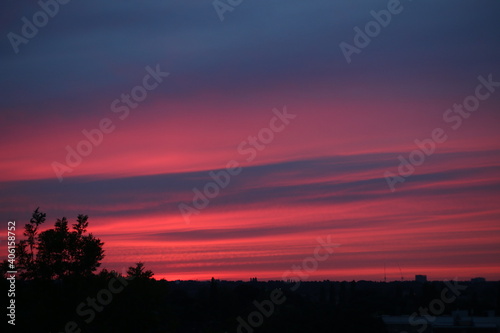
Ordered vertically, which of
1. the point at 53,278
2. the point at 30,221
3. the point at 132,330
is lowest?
the point at 132,330

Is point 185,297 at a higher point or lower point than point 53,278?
higher

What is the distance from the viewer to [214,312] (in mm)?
96250

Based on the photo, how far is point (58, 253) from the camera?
127ft

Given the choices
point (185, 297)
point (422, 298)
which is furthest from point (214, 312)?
point (422, 298)

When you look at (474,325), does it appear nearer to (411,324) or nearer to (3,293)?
(411,324)

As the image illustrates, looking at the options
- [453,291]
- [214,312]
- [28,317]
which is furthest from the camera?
[453,291]

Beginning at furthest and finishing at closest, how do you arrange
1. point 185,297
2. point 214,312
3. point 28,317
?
point 185,297
point 214,312
point 28,317

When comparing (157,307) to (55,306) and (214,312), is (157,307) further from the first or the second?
(214,312)

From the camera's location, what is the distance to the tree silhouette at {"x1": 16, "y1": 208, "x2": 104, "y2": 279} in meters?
38.0

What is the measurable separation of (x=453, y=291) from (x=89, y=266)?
315 ft

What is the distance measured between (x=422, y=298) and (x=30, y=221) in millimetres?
85904

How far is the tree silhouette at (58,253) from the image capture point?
38.0 meters

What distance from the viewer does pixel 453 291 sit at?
401 ft

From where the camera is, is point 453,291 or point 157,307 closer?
point 157,307
